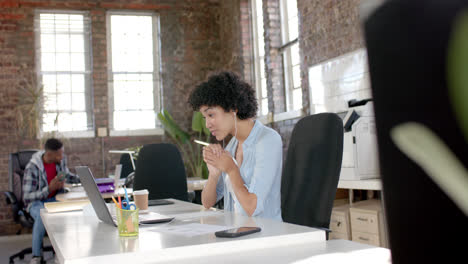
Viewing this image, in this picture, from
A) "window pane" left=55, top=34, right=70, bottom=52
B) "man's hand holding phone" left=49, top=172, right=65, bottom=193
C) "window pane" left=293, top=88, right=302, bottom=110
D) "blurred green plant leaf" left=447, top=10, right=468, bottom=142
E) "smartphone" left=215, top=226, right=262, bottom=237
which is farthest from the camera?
"window pane" left=55, top=34, right=70, bottom=52

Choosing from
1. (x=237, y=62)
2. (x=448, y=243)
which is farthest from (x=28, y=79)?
(x=448, y=243)

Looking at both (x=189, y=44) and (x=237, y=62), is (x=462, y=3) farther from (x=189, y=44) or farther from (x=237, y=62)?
(x=189, y=44)

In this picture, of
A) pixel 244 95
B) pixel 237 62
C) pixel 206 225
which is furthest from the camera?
pixel 237 62

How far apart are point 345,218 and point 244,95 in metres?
1.70

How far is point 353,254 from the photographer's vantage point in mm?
1092

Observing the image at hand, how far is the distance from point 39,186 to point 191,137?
312 centimetres

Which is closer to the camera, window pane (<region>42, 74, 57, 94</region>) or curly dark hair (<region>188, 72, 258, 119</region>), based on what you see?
curly dark hair (<region>188, 72, 258, 119</region>)

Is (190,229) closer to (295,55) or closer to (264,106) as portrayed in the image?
(295,55)

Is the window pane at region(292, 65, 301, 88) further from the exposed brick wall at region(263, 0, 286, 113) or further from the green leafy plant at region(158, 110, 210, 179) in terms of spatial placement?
the green leafy plant at region(158, 110, 210, 179)

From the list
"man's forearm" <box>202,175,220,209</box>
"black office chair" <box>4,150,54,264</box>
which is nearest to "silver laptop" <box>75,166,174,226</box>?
"man's forearm" <box>202,175,220,209</box>

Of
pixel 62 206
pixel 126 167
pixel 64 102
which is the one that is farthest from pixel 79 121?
pixel 62 206

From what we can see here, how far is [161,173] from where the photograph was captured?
363 centimetres

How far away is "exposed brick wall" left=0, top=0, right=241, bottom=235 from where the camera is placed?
672 cm

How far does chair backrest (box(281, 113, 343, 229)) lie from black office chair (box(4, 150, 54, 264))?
358 centimetres
